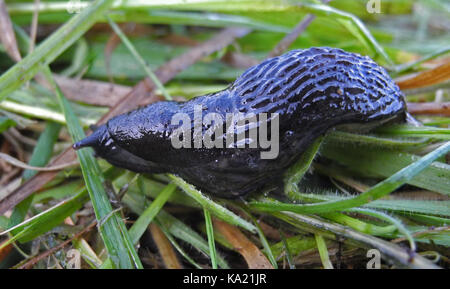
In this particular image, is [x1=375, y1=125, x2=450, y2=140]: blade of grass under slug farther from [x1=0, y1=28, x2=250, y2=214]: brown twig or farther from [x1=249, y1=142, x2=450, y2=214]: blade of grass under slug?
[x1=0, y1=28, x2=250, y2=214]: brown twig

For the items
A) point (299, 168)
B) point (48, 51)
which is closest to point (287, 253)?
point (299, 168)

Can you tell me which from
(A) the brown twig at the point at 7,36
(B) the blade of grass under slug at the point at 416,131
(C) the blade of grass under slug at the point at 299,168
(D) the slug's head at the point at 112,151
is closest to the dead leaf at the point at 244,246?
(C) the blade of grass under slug at the point at 299,168

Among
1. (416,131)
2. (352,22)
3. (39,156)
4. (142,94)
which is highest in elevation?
(352,22)

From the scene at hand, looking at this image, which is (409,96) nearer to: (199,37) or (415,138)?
(415,138)

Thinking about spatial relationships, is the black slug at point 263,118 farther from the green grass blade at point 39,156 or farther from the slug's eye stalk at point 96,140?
the green grass blade at point 39,156

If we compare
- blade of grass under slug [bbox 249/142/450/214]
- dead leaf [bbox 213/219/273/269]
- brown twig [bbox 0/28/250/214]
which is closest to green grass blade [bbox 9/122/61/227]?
brown twig [bbox 0/28/250/214]

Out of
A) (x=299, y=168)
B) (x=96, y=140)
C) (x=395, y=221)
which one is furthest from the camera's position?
(x=96, y=140)

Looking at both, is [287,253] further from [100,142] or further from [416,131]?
[100,142]
